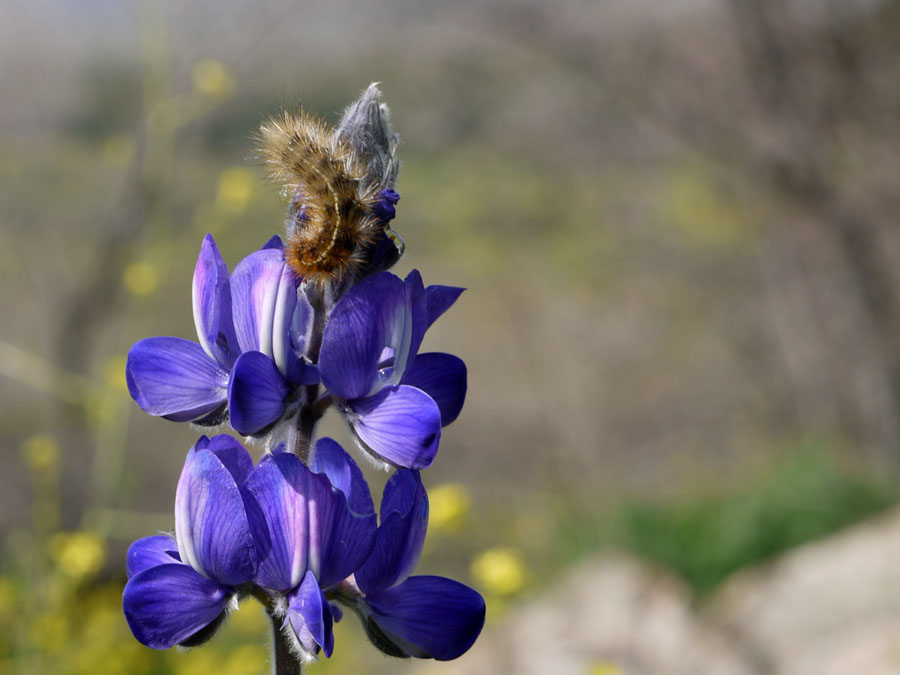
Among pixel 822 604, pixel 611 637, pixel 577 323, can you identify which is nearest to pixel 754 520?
pixel 822 604

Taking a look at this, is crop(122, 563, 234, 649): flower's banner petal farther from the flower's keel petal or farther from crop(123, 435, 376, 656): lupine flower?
the flower's keel petal

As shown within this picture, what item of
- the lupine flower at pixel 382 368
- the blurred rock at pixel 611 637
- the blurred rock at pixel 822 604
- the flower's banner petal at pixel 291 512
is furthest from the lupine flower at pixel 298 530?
the blurred rock at pixel 822 604

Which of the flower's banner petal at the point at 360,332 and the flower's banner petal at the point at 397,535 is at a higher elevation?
the flower's banner petal at the point at 360,332

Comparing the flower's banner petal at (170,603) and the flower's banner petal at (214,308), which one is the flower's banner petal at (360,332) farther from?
the flower's banner petal at (170,603)

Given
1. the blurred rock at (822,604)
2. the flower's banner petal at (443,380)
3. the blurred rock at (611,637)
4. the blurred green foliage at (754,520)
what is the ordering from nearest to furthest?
the flower's banner petal at (443,380), the blurred rock at (611,637), the blurred rock at (822,604), the blurred green foliage at (754,520)

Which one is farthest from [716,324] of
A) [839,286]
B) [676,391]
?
[839,286]

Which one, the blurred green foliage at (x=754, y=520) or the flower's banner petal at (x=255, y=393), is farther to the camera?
the blurred green foliage at (x=754, y=520)

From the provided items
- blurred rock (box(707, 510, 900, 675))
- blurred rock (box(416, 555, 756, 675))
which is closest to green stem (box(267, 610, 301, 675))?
blurred rock (box(416, 555, 756, 675))
